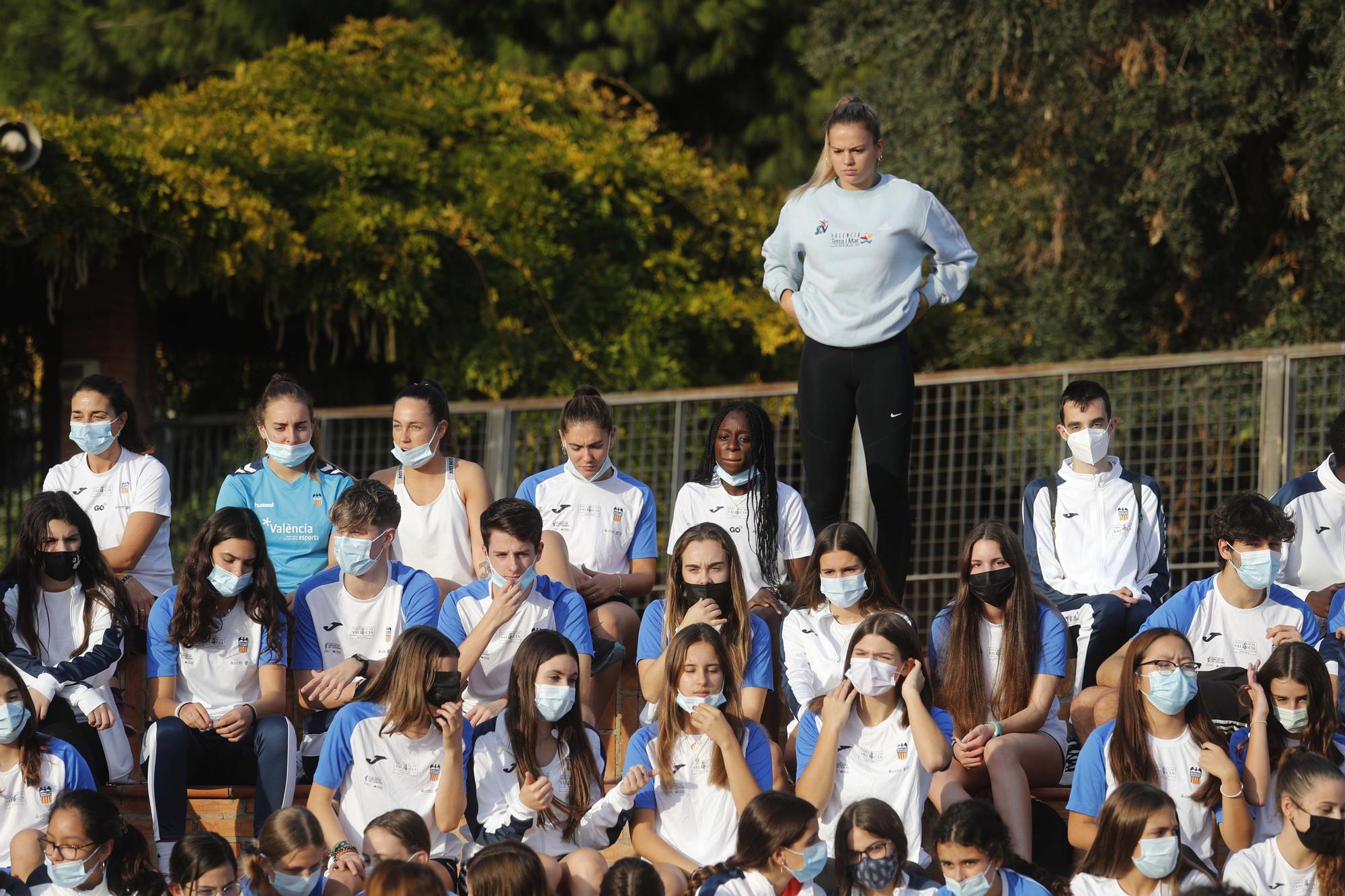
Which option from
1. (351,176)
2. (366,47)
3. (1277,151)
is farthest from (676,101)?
(1277,151)

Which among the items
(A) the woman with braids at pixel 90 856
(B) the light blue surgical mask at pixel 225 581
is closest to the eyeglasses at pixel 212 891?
(A) the woman with braids at pixel 90 856

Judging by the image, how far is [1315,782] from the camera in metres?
5.66

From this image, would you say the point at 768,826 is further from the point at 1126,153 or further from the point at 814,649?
the point at 1126,153

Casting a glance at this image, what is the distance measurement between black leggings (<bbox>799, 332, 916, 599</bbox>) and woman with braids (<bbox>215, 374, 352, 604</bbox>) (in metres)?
2.03

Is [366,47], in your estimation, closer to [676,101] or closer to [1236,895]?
[676,101]

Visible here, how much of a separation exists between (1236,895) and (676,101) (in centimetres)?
1193

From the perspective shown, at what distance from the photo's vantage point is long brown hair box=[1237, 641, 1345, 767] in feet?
19.9

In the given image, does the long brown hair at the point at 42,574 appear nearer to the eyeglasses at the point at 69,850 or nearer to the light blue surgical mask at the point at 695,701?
the eyeglasses at the point at 69,850

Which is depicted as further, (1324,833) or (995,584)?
(995,584)

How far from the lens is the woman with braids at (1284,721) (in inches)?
235

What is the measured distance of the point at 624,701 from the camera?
7453 millimetres

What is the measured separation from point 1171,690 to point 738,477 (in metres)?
2.18

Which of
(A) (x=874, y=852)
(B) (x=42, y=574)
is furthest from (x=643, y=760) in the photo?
(B) (x=42, y=574)

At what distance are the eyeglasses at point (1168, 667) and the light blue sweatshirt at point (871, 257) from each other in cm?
175
